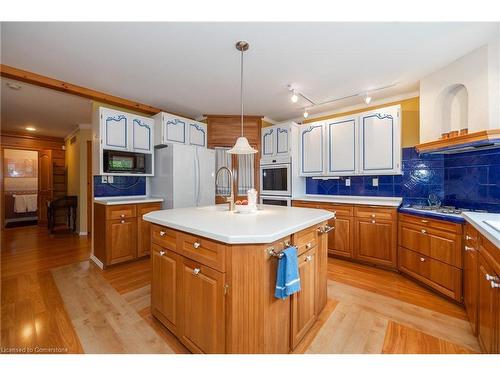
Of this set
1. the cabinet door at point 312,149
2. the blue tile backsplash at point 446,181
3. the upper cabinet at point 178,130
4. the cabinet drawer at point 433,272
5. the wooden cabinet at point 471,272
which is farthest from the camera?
the cabinet door at point 312,149

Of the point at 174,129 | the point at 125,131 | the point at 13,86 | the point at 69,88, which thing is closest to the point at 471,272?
the point at 174,129

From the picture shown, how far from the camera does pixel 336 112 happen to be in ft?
11.9

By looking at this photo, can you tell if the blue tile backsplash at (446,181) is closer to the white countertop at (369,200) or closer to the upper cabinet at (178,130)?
the white countertop at (369,200)

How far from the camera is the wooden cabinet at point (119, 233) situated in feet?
8.94

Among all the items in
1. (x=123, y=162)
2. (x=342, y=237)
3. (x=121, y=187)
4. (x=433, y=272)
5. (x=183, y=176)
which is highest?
(x=123, y=162)

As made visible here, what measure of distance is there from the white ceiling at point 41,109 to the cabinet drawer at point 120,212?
5.76 ft

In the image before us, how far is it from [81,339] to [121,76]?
2569 mm

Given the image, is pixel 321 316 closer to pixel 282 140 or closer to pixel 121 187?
pixel 282 140

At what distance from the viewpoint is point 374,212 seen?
274cm

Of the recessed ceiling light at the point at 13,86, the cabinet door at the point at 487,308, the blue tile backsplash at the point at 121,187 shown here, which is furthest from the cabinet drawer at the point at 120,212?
the cabinet door at the point at 487,308

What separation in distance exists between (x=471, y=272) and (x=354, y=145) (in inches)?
76.9

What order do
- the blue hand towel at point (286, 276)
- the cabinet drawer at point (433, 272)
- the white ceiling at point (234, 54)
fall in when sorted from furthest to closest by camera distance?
the cabinet drawer at point (433, 272) < the white ceiling at point (234, 54) < the blue hand towel at point (286, 276)

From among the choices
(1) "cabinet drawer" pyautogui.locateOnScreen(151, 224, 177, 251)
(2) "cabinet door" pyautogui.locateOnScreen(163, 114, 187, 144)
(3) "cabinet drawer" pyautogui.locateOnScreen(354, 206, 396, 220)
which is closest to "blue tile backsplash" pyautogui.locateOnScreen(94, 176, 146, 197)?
(2) "cabinet door" pyautogui.locateOnScreen(163, 114, 187, 144)

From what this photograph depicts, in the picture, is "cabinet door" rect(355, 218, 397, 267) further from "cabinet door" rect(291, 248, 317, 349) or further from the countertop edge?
the countertop edge
